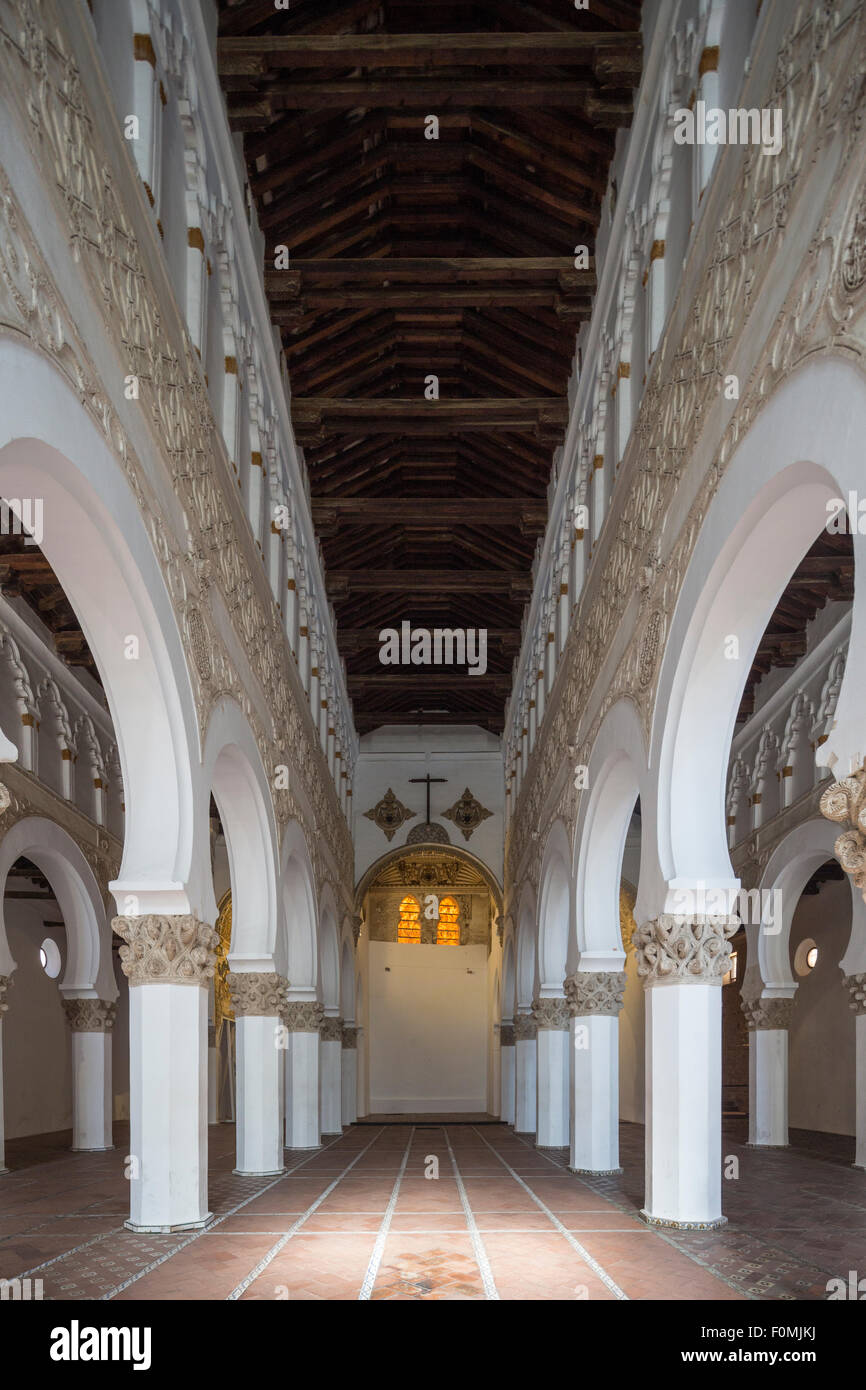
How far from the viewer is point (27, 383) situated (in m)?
6.11

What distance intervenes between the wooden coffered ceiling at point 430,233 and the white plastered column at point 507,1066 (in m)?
10.2

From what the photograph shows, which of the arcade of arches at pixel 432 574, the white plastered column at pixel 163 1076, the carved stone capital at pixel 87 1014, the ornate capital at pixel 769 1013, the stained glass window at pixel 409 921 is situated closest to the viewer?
the arcade of arches at pixel 432 574

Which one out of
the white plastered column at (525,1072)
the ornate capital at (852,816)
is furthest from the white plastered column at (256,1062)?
the ornate capital at (852,816)

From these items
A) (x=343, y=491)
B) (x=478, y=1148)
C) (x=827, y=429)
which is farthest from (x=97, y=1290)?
(x=343, y=491)

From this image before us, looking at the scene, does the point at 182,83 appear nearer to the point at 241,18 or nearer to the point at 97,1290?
the point at 241,18

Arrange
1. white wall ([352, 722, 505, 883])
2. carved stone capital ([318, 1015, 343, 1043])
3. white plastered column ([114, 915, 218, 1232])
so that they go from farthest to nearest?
white wall ([352, 722, 505, 883])
carved stone capital ([318, 1015, 343, 1043])
white plastered column ([114, 915, 218, 1232])

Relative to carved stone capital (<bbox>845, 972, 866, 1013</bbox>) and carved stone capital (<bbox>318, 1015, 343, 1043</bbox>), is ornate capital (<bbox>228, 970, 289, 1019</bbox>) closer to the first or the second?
carved stone capital (<bbox>845, 972, 866, 1013</bbox>)

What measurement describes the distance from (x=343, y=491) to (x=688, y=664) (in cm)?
1186

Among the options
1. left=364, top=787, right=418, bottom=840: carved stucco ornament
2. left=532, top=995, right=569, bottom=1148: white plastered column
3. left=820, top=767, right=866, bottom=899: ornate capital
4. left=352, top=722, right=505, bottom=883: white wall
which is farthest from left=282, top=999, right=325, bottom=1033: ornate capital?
left=820, top=767, right=866, bottom=899: ornate capital

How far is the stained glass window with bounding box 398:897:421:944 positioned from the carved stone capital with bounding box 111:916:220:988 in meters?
28.1

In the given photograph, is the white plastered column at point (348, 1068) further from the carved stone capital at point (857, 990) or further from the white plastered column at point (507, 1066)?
the carved stone capital at point (857, 990)

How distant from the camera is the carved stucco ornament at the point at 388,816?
101ft

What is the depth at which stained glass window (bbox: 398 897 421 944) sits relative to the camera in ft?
123

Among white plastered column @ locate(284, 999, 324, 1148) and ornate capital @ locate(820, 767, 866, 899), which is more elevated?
ornate capital @ locate(820, 767, 866, 899)
